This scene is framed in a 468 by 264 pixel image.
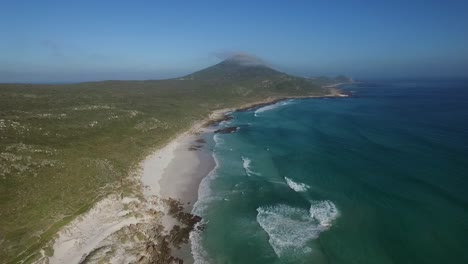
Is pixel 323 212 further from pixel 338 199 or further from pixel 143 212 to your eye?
pixel 143 212

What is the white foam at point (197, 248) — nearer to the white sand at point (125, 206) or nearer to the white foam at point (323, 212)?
the white sand at point (125, 206)

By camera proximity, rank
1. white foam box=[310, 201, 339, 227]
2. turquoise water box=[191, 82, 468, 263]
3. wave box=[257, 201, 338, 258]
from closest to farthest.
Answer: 1. turquoise water box=[191, 82, 468, 263]
2. wave box=[257, 201, 338, 258]
3. white foam box=[310, 201, 339, 227]

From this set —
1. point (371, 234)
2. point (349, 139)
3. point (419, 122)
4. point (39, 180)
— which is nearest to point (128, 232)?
point (39, 180)

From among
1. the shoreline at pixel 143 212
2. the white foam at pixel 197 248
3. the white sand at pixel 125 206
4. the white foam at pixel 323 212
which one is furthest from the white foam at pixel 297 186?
the white foam at pixel 197 248

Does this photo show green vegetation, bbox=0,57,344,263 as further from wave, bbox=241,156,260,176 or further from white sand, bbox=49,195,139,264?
wave, bbox=241,156,260,176

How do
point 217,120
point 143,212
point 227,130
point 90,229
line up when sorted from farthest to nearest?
point 217,120 < point 227,130 < point 143,212 < point 90,229

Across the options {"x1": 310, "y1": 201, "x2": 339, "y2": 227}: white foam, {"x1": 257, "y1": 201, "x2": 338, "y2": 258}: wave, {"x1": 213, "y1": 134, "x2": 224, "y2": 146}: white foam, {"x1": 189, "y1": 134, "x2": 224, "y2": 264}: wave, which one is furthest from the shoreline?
{"x1": 310, "y1": 201, "x2": 339, "y2": 227}: white foam

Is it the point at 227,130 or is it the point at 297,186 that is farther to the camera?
the point at 227,130

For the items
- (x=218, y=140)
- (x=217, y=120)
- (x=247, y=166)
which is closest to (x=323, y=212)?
(x=247, y=166)
